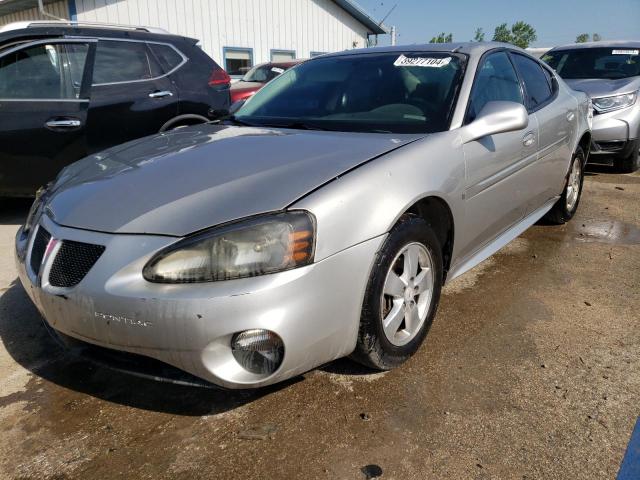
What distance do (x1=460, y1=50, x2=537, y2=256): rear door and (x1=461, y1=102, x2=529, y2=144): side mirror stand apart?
0.18 feet

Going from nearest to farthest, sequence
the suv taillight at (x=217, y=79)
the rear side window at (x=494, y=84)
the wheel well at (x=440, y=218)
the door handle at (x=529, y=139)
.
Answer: the wheel well at (x=440, y=218) < the rear side window at (x=494, y=84) < the door handle at (x=529, y=139) < the suv taillight at (x=217, y=79)

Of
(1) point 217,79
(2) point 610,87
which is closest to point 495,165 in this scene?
(1) point 217,79

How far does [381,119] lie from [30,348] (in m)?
2.19

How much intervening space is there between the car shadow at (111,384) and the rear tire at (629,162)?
19.8ft

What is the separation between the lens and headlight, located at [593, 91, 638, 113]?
6.37 m

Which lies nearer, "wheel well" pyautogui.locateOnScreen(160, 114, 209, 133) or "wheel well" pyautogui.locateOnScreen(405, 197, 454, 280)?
"wheel well" pyautogui.locateOnScreen(405, 197, 454, 280)

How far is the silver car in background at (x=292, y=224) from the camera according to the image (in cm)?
181

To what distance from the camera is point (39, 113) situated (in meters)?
4.61

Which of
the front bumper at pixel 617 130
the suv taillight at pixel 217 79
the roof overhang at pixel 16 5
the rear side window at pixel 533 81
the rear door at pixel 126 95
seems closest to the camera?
the rear side window at pixel 533 81

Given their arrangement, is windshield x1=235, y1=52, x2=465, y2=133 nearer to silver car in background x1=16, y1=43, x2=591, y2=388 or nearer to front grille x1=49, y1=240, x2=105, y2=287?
silver car in background x1=16, y1=43, x2=591, y2=388

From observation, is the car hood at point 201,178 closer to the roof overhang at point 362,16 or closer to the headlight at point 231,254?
the headlight at point 231,254

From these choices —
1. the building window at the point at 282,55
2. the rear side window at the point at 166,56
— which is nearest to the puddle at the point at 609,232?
the rear side window at the point at 166,56

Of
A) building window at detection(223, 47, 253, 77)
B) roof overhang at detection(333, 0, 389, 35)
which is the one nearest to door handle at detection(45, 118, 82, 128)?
building window at detection(223, 47, 253, 77)

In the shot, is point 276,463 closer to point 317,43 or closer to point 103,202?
point 103,202
